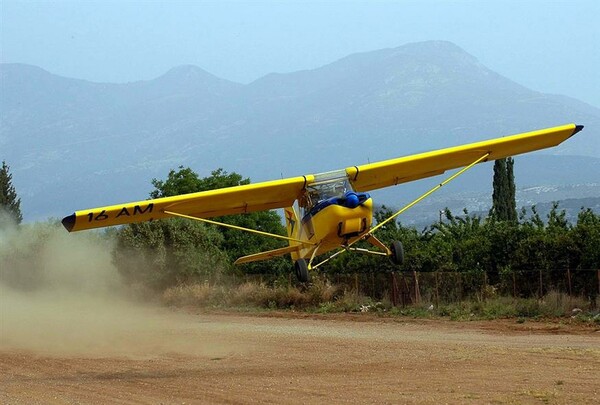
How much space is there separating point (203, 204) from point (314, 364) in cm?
522

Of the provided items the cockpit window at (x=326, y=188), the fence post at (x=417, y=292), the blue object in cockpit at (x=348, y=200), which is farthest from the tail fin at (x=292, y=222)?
the fence post at (x=417, y=292)

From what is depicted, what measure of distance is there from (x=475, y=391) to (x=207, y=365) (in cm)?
767

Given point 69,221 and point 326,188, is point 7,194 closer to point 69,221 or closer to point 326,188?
point 69,221

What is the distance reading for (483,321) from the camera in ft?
98.1

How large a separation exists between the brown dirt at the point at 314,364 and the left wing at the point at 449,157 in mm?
4160

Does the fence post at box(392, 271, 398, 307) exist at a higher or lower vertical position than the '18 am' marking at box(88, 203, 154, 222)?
lower

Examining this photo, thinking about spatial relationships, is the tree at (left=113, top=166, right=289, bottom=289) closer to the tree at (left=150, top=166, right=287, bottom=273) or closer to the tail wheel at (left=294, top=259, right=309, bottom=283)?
the tree at (left=150, top=166, right=287, bottom=273)

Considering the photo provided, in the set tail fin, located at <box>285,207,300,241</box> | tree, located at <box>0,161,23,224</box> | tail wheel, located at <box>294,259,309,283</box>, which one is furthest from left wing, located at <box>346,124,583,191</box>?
tree, located at <box>0,161,23,224</box>

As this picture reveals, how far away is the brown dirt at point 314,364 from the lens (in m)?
15.6

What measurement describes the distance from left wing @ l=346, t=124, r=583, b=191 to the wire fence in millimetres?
7114

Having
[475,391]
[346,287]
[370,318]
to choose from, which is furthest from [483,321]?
[475,391]

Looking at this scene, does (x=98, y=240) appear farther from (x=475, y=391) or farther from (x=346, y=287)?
(x=475, y=391)

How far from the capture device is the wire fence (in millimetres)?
30891

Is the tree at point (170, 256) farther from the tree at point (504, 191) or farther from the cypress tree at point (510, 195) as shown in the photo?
the cypress tree at point (510, 195)
